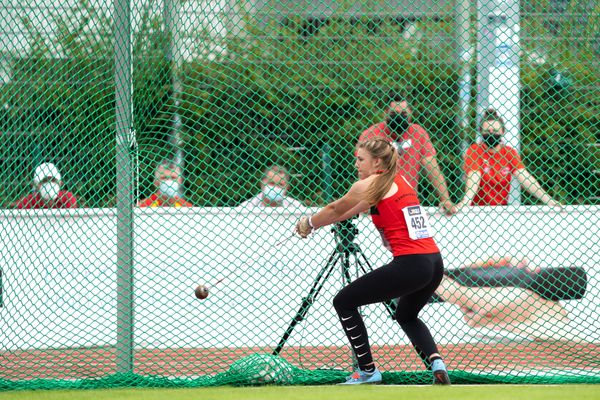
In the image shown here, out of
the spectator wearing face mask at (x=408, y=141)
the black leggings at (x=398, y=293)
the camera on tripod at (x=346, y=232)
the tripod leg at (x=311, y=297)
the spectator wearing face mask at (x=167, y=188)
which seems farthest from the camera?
the spectator wearing face mask at (x=167, y=188)

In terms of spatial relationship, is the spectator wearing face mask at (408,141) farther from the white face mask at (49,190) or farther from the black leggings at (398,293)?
the white face mask at (49,190)

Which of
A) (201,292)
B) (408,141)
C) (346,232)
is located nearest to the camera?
(201,292)

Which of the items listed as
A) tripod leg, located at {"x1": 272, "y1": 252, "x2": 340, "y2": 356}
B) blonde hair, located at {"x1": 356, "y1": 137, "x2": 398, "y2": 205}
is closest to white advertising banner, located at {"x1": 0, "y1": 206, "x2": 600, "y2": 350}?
tripod leg, located at {"x1": 272, "y1": 252, "x2": 340, "y2": 356}

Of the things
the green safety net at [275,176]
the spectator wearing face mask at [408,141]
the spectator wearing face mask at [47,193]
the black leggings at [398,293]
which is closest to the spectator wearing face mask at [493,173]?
the green safety net at [275,176]

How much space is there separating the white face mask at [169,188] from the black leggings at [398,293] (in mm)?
2284

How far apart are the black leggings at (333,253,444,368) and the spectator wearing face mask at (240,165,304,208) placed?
2.11m

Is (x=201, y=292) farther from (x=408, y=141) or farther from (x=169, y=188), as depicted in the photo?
(x=408, y=141)

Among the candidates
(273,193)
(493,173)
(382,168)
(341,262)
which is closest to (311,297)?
(341,262)

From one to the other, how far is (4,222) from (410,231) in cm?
332

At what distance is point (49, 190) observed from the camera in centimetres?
878

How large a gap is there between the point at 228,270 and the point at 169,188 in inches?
33.1

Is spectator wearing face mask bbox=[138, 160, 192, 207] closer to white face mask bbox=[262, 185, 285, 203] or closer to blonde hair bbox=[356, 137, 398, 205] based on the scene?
white face mask bbox=[262, 185, 285, 203]

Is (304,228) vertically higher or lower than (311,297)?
higher

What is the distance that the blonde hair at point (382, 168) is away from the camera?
679 centimetres
